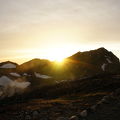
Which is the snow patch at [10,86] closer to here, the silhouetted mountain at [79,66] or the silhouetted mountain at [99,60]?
the silhouetted mountain at [79,66]

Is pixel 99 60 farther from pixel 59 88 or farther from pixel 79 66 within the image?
pixel 59 88

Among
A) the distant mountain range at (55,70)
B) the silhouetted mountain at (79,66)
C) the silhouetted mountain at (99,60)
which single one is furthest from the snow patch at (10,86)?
the silhouetted mountain at (99,60)

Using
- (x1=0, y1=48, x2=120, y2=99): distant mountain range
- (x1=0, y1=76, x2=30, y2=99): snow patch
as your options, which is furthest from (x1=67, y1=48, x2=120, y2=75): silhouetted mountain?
(x1=0, y1=76, x2=30, y2=99): snow patch

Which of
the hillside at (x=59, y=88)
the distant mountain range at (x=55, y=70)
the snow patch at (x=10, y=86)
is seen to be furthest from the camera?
the distant mountain range at (x=55, y=70)

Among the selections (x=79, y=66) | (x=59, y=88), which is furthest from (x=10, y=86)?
(x=79, y=66)

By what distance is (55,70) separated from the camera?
237 feet

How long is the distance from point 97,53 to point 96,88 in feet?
174

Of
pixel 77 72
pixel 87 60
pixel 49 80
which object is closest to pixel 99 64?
pixel 87 60

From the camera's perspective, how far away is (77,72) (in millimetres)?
73812

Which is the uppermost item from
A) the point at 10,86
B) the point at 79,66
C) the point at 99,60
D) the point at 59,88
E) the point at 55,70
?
the point at 99,60

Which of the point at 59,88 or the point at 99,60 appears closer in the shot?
the point at 59,88

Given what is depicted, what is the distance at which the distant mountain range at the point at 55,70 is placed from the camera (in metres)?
52.5

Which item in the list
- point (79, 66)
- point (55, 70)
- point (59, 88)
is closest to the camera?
point (59, 88)

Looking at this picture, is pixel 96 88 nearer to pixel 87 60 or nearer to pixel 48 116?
pixel 48 116
